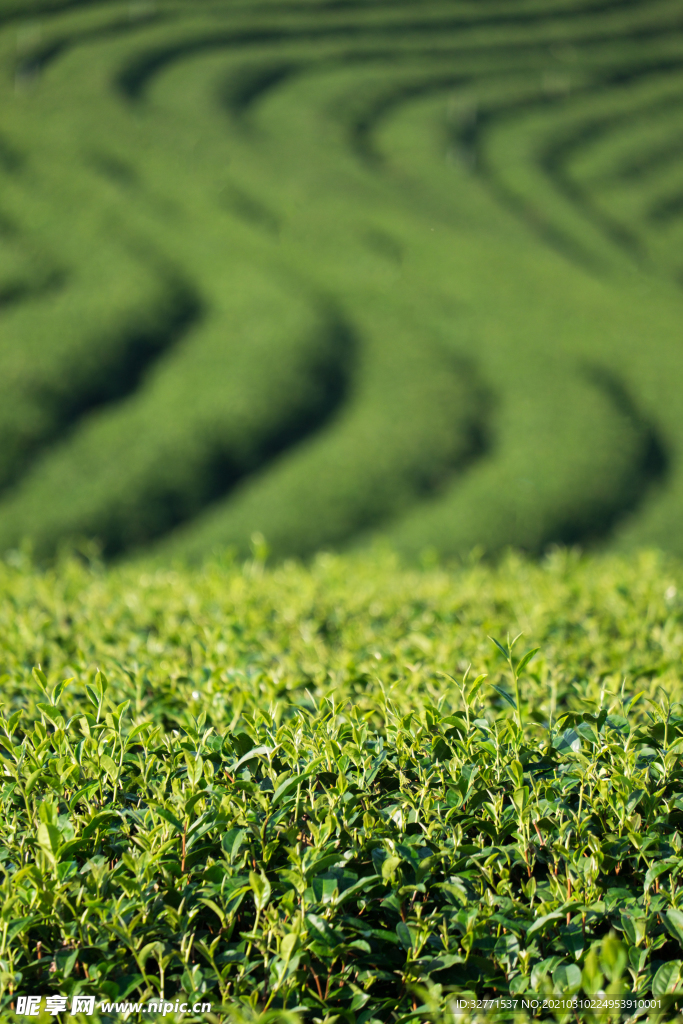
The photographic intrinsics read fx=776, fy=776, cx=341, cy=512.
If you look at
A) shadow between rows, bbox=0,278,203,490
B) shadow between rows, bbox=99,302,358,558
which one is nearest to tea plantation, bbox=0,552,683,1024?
shadow between rows, bbox=99,302,358,558

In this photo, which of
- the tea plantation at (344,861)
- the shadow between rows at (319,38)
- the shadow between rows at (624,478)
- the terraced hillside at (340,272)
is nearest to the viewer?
the tea plantation at (344,861)

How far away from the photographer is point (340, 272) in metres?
22.9

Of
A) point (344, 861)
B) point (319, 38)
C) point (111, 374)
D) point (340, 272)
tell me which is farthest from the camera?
point (319, 38)

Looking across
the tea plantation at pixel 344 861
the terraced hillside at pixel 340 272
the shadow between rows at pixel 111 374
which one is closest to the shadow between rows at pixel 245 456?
the terraced hillside at pixel 340 272

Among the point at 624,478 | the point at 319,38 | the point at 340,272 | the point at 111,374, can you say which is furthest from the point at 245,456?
the point at 319,38

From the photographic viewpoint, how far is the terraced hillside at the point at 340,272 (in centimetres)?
1512

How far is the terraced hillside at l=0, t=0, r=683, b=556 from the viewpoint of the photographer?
15.1 meters

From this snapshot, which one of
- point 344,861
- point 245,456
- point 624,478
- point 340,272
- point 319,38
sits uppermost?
point 319,38

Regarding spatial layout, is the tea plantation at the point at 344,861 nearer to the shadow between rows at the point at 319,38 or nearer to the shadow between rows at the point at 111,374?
the shadow between rows at the point at 111,374

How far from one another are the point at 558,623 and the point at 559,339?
18.3 m

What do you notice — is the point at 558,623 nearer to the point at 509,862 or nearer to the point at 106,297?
the point at 509,862

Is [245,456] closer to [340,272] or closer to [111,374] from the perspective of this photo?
[111,374]

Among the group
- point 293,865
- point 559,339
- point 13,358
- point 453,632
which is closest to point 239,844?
point 293,865

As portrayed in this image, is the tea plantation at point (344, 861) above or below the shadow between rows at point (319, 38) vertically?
below
